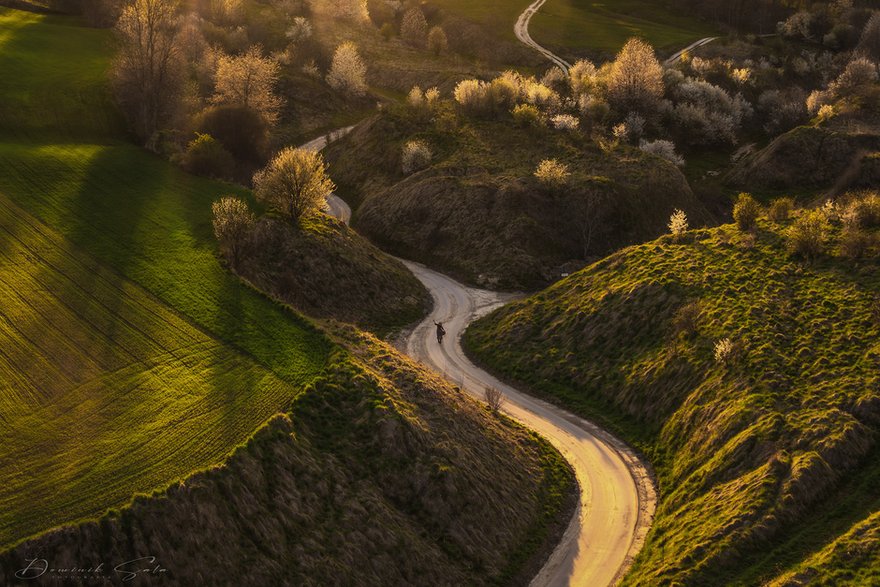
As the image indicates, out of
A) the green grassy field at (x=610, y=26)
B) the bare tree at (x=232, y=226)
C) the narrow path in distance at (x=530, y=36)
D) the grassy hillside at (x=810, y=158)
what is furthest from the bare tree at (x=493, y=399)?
the green grassy field at (x=610, y=26)

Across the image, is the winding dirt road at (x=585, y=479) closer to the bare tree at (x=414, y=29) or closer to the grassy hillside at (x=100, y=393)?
the grassy hillside at (x=100, y=393)

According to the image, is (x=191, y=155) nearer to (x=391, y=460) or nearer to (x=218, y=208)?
(x=218, y=208)

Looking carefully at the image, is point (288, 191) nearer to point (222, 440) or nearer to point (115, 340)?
point (115, 340)

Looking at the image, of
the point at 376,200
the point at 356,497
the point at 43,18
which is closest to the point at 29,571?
the point at 356,497

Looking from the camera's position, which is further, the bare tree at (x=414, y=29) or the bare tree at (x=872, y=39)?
the bare tree at (x=414, y=29)
